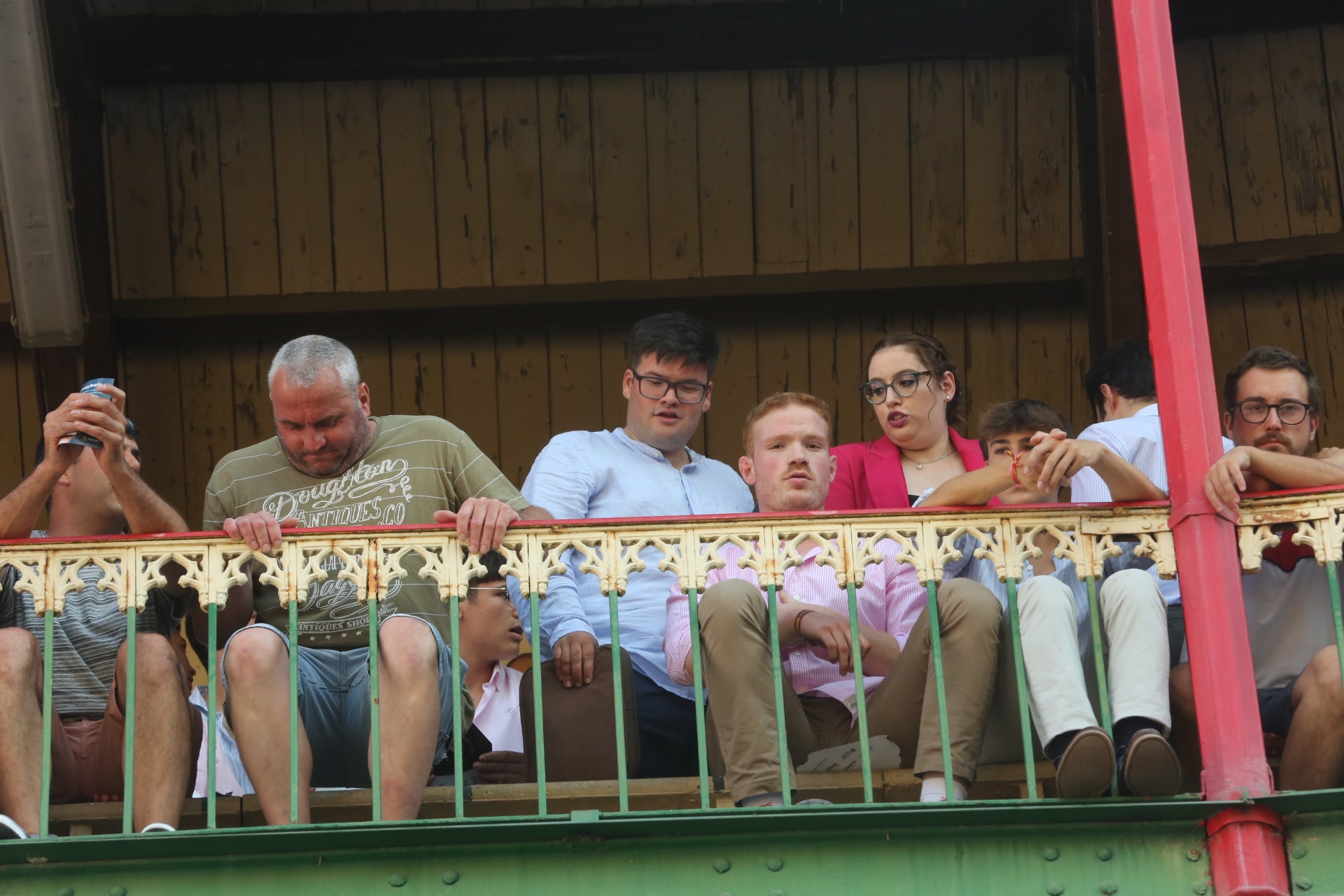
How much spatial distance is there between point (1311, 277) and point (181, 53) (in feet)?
17.9

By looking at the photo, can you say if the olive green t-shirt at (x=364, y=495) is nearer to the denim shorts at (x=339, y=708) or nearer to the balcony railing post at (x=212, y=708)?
the denim shorts at (x=339, y=708)

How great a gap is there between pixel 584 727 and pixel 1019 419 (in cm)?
167

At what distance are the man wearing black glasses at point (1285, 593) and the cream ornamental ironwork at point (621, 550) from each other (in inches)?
7.2

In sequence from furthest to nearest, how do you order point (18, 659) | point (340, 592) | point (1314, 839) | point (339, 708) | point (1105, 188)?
1. point (1105, 188)
2. point (340, 592)
3. point (339, 708)
4. point (18, 659)
5. point (1314, 839)

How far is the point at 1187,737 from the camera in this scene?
5.01 meters

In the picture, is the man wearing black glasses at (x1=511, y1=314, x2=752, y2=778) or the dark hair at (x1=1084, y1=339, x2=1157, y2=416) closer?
the man wearing black glasses at (x1=511, y1=314, x2=752, y2=778)

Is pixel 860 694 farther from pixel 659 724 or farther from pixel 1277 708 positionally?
pixel 1277 708

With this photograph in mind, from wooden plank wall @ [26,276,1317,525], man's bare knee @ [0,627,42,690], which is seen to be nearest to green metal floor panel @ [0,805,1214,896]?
man's bare knee @ [0,627,42,690]

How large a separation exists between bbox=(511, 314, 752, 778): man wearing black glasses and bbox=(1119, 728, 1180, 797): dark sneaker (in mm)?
1431

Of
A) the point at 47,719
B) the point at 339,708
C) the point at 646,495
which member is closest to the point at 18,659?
the point at 47,719

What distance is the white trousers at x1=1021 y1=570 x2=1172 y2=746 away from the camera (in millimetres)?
4641

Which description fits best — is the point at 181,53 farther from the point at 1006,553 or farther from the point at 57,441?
the point at 1006,553

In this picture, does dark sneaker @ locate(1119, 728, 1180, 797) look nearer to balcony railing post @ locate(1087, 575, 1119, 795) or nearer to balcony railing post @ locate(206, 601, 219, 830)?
balcony railing post @ locate(1087, 575, 1119, 795)

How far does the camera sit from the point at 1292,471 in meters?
4.78
